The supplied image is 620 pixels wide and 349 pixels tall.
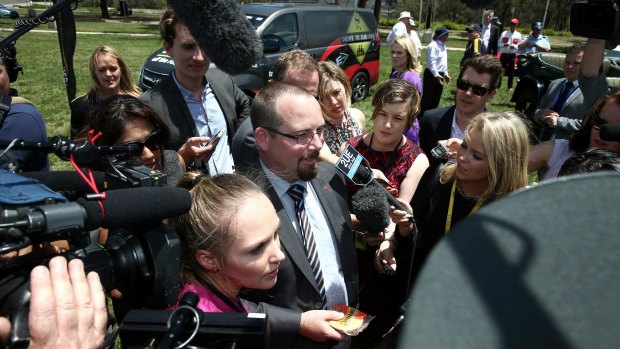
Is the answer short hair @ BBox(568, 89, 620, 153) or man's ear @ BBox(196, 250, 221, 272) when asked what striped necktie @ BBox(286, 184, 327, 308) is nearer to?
man's ear @ BBox(196, 250, 221, 272)

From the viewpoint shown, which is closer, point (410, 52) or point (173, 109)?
point (173, 109)

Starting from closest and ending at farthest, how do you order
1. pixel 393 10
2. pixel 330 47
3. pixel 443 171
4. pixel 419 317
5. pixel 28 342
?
pixel 419 317 < pixel 28 342 < pixel 443 171 < pixel 330 47 < pixel 393 10

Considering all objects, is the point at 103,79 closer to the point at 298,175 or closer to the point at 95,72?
the point at 95,72

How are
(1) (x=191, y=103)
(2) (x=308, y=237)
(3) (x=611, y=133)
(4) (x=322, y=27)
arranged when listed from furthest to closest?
1. (4) (x=322, y=27)
2. (1) (x=191, y=103)
3. (2) (x=308, y=237)
4. (3) (x=611, y=133)

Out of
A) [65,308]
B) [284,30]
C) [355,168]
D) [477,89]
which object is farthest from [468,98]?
[284,30]

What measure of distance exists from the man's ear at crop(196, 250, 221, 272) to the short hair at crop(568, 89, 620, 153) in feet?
8.11

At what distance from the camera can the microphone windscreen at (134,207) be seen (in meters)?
0.95

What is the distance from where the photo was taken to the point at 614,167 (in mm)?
2004

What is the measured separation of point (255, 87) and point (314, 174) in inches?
241

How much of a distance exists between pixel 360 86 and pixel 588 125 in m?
8.26

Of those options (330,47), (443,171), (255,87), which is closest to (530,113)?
(330,47)

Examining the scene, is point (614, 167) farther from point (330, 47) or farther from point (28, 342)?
point (330, 47)

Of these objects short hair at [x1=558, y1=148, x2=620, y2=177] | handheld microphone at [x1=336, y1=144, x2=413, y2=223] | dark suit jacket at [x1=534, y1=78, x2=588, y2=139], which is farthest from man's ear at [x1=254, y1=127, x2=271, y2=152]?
dark suit jacket at [x1=534, y1=78, x2=588, y2=139]

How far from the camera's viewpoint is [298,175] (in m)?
2.08
